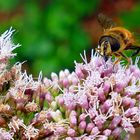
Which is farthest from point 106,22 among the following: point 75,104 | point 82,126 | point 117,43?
point 82,126

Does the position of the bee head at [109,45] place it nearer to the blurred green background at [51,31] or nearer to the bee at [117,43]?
the bee at [117,43]

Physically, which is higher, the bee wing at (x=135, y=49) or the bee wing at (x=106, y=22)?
the bee wing at (x=106, y=22)

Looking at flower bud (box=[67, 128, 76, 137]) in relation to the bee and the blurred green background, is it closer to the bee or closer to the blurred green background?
the bee

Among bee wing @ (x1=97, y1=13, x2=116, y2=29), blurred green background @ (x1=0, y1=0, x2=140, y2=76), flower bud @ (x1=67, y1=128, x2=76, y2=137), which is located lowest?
flower bud @ (x1=67, y1=128, x2=76, y2=137)

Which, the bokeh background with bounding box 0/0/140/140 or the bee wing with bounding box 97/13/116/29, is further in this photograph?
the bokeh background with bounding box 0/0/140/140

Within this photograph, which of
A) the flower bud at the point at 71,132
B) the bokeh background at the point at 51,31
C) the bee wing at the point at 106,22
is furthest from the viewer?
the bokeh background at the point at 51,31

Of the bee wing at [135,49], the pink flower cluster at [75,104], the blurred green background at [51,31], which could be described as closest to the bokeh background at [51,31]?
the blurred green background at [51,31]

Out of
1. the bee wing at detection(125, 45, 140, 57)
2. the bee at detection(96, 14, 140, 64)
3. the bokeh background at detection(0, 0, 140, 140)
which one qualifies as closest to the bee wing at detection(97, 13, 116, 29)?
the bee at detection(96, 14, 140, 64)

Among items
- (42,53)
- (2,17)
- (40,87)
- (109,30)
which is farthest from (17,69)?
(2,17)

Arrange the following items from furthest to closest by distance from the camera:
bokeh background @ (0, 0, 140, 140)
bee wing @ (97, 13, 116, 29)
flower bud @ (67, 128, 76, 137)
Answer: bokeh background @ (0, 0, 140, 140), bee wing @ (97, 13, 116, 29), flower bud @ (67, 128, 76, 137)
